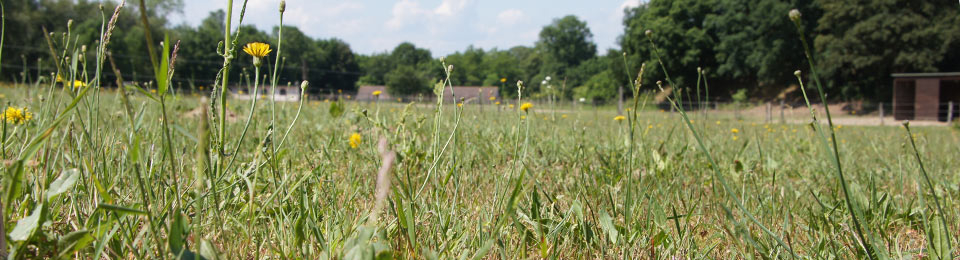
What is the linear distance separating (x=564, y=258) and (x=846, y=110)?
3020cm

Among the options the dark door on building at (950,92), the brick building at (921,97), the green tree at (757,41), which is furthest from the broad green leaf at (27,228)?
the green tree at (757,41)

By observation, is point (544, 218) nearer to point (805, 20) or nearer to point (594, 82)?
point (805, 20)

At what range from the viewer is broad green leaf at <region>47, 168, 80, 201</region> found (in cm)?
67

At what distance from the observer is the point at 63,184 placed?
69cm

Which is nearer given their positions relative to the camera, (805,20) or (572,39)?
(805,20)

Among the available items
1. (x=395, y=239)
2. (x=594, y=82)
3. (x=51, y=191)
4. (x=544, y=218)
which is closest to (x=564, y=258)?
(x=544, y=218)

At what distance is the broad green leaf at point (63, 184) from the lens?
0.67 m

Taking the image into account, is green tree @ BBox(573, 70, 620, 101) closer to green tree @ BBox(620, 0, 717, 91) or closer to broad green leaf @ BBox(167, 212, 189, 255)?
green tree @ BBox(620, 0, 717, 91)

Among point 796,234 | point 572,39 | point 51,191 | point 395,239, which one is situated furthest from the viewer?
point 572,39

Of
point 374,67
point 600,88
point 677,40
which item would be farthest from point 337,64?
point 677,40

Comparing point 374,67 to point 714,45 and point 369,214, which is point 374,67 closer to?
point 714,45

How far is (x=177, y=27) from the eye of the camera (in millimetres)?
51781

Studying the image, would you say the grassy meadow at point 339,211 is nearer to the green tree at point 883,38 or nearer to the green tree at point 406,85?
the green tree at point 883,38

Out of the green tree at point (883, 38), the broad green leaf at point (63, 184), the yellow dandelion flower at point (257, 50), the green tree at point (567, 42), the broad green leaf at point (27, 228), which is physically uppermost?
the green tree at point (567, 42)
